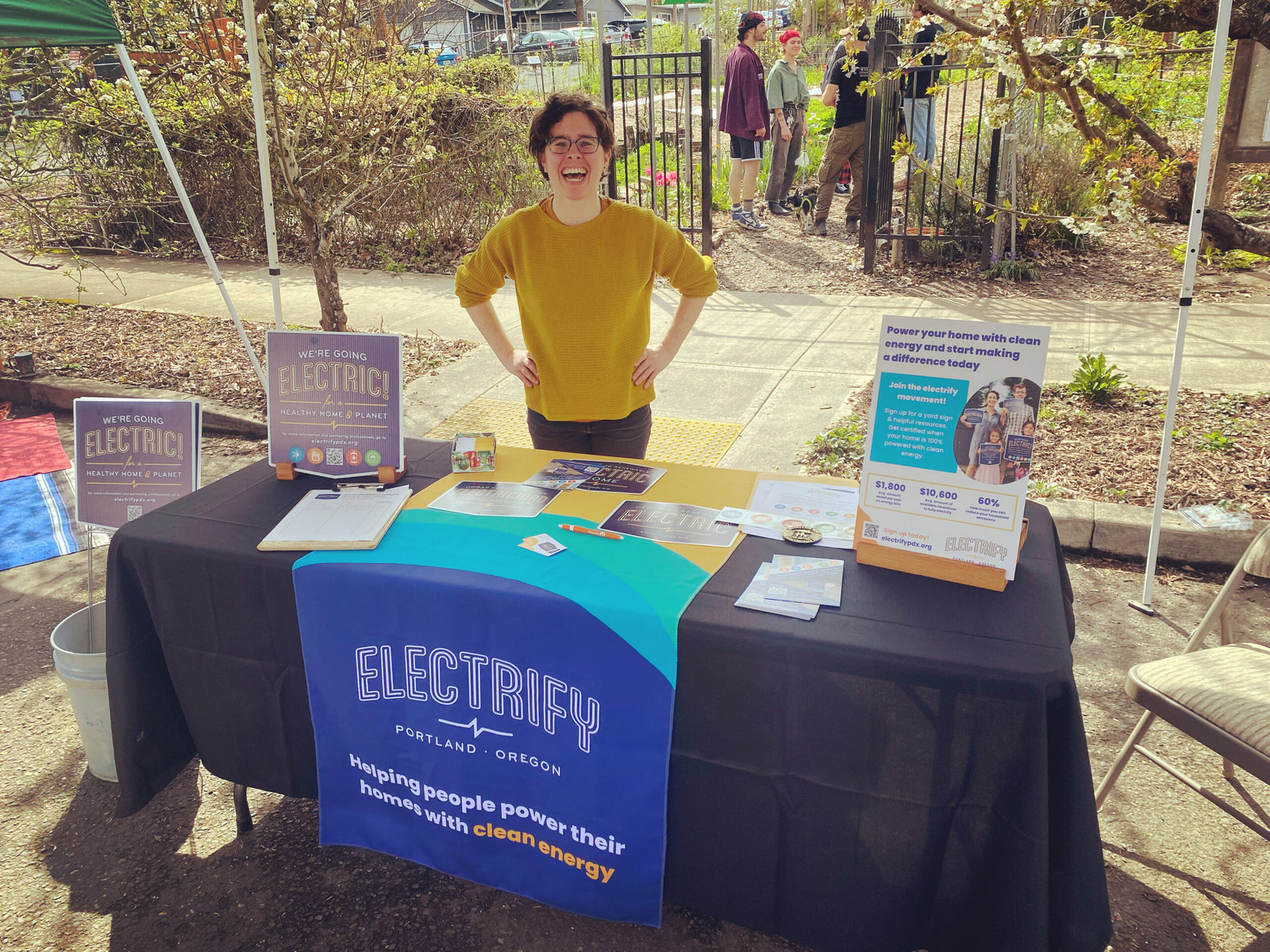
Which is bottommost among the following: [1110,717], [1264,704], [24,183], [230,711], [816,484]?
[1110,717]

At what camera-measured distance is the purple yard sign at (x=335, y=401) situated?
8.46 ft

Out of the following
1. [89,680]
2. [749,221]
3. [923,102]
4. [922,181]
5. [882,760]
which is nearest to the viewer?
[882,760]

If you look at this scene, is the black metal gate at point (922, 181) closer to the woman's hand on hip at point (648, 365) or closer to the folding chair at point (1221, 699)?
the woman's hand on hip at point (648, 365)

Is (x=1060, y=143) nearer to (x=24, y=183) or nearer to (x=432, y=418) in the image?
(x=432, y=418)

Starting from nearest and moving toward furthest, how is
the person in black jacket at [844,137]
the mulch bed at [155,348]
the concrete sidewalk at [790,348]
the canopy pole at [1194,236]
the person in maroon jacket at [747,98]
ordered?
the canopy pole at [1194,236], the concrete sidewalk at [790,348], the mulch bed at [155,348], the person in black jacket at [844,137], the person in maroon jacket at [747,98]

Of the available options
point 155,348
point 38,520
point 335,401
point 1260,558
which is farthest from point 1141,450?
point 155,348

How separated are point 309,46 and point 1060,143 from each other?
6.02 meters

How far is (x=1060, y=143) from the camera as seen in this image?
774cm

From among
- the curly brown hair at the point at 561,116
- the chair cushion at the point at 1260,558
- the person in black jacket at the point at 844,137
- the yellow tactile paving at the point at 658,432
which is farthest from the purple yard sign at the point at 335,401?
the person in black jacket at the point at 844,137

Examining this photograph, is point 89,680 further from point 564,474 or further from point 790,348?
point 790,348

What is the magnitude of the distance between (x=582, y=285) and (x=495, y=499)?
82 centimetres

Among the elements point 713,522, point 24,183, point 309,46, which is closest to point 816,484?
point 713,522

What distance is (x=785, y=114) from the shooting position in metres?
9.91

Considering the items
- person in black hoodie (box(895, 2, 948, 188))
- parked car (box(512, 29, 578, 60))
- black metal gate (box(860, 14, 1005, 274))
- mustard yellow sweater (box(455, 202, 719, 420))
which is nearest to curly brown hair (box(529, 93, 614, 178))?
mustard yellow sweater (box(455, 202, 719, 420))
